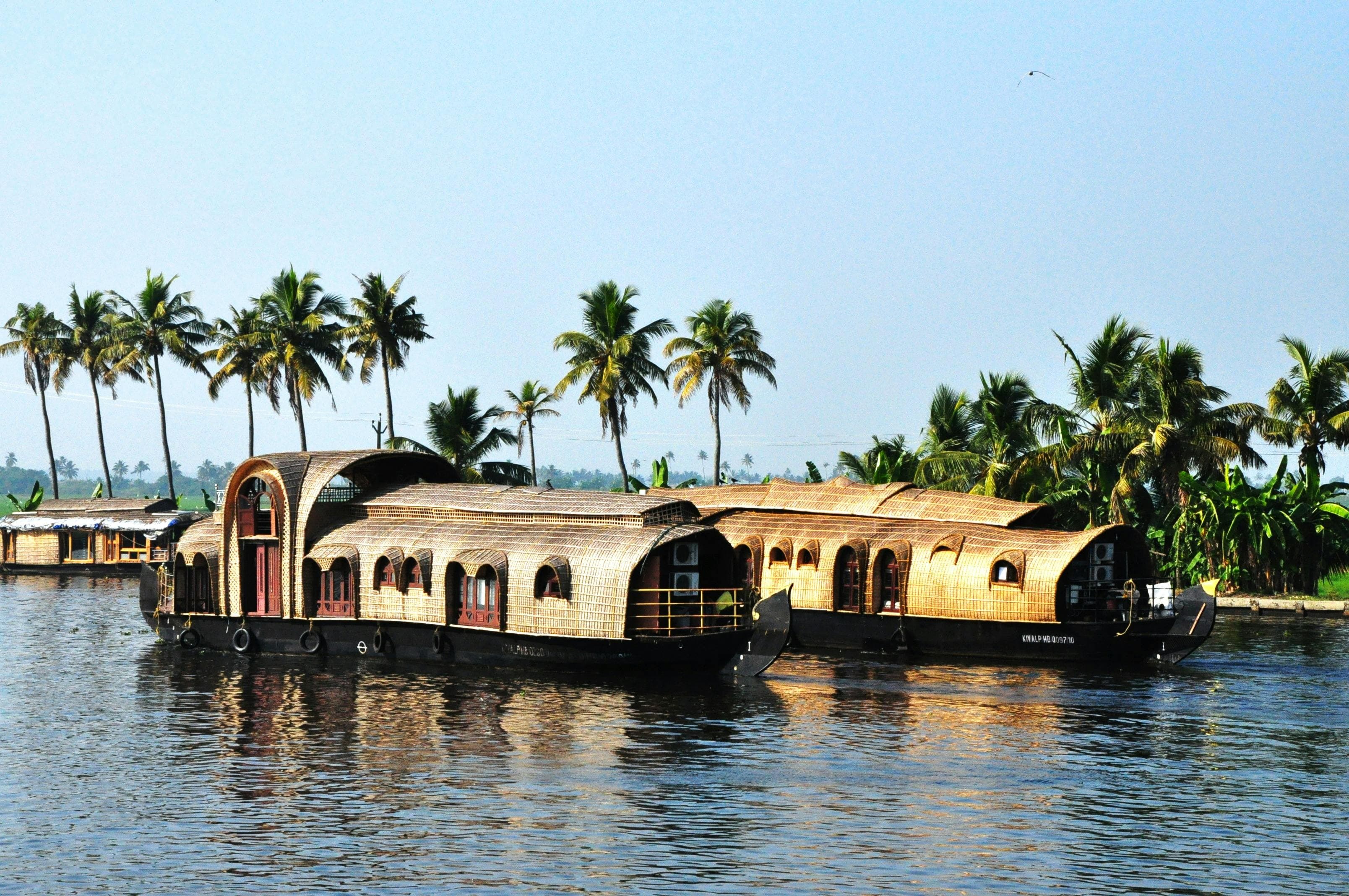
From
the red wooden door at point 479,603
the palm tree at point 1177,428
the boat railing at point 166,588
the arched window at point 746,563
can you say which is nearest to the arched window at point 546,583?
the red wooden door at point 479,603

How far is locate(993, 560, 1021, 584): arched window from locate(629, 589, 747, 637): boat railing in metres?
6.64

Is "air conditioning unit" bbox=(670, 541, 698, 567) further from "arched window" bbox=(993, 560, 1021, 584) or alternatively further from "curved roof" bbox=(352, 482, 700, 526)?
"arched window" bbox=(993, 560, 1021, 584)

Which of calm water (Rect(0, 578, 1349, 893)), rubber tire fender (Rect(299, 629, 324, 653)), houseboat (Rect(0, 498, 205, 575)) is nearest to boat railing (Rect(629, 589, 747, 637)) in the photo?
calm water (Rect(0, 578, 1349, 893))

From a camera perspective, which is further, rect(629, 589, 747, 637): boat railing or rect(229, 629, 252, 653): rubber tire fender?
rect(229, 629, 252, 653): rubber tire fender

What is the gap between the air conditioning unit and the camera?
33594 millimetres

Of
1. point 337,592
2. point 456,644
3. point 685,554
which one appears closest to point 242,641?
point 337,592

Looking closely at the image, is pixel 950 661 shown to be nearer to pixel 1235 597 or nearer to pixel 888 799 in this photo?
pixel 888 799

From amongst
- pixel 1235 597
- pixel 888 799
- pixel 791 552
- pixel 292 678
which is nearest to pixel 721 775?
pixel 888 799

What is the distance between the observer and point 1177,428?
5319cm

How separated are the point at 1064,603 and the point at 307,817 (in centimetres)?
2050

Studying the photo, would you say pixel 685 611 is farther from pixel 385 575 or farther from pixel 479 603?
pixel 385 575

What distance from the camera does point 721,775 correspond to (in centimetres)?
2392

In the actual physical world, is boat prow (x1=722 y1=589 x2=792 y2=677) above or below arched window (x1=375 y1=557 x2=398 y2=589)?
below

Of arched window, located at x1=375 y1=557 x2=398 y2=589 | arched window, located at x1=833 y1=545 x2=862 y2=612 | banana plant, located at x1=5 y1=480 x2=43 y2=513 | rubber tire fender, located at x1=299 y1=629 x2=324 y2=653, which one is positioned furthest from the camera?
banana plant, located at x1=5 y1=480 x2=43 y2=513
